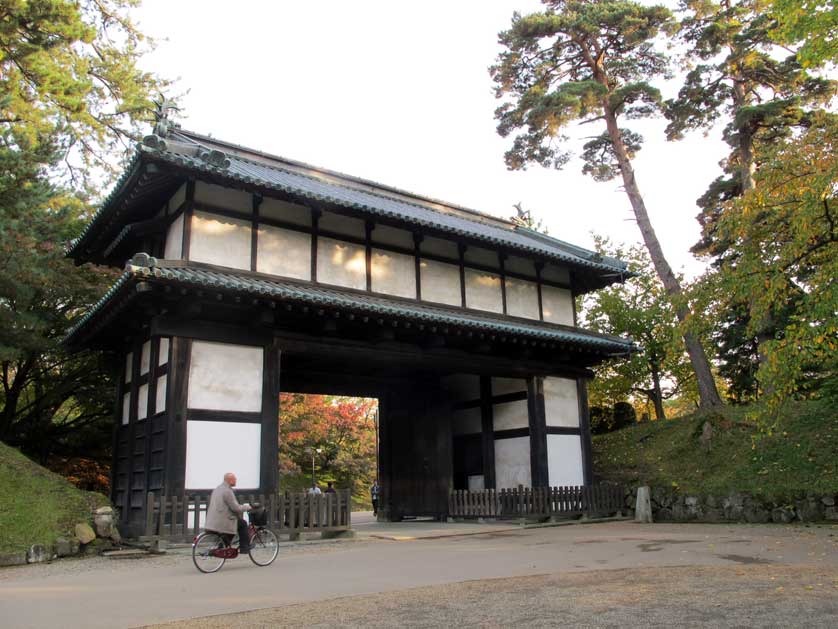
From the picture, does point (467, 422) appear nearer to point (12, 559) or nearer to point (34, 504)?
point (34, 504)

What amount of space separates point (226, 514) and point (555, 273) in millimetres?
12837

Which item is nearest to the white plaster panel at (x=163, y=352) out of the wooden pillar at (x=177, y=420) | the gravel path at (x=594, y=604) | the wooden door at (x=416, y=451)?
the wooden pillar at (x=177, y=420)

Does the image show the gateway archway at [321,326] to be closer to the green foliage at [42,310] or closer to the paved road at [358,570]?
the green foliage at [42,310]

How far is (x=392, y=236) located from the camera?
16094 mm

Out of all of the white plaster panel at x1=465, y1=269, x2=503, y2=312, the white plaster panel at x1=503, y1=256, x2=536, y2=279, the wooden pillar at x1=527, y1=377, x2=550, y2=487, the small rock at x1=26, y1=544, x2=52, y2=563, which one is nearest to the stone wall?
the wooden pillar at x1=527, y1=377, x2=550, y2=487

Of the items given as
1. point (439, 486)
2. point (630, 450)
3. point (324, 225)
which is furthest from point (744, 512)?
point (324, 225)

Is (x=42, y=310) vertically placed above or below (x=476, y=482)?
above

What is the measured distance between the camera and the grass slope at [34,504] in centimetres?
1120

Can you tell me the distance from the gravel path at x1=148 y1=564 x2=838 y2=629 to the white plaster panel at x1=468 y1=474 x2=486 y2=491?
10.9 metres

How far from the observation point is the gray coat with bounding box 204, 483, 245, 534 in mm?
9148

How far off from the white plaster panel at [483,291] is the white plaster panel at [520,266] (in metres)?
0.60

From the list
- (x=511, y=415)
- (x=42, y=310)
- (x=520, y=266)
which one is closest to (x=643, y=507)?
(x=511, y=415)

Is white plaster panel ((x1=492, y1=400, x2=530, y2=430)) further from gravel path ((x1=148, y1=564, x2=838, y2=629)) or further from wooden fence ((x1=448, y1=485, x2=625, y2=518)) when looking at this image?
gravel path ((x1=148, y1=564, x2=838, y2=629))

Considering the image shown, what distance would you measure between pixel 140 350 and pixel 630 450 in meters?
15.1
